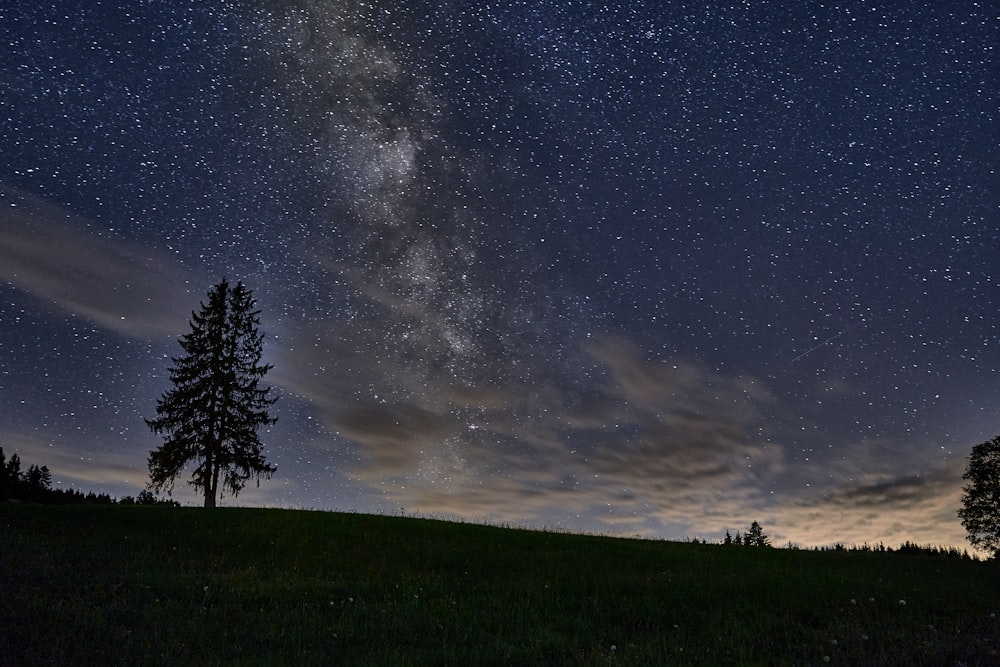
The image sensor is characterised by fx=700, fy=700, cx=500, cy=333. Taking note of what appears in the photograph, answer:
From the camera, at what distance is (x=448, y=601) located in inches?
625

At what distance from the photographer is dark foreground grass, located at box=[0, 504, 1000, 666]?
11.2m

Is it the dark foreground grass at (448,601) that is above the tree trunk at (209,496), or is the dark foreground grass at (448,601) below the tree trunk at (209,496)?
below

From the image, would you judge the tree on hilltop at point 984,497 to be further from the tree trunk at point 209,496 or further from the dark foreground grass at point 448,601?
the tree trunk at point 209,496

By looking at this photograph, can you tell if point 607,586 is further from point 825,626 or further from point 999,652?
point 999,652

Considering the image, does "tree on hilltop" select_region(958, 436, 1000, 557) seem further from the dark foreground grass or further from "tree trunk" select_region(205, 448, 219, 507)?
"tree trunk" select_region(205, 448, 219, 507)

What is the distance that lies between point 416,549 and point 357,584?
703 cm

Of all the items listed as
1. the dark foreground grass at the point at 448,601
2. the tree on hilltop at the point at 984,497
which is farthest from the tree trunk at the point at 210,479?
the tree on hilltop at the point at 984,497

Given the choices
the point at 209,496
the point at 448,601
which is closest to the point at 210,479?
the point at 209,496

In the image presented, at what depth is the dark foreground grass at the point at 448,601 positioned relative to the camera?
11.2 meters

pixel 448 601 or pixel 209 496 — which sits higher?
pixel 209 496

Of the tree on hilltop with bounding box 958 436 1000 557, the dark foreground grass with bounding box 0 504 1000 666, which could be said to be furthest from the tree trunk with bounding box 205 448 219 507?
the tree on hilltop with bounding box 958 436 1000 557

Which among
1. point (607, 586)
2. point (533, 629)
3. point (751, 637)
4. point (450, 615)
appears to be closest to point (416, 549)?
point (607, 586)

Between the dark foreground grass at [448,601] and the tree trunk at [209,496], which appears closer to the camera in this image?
the dark foreground grass at [448,601]

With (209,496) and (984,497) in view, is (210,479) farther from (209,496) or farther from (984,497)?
(984,497)
